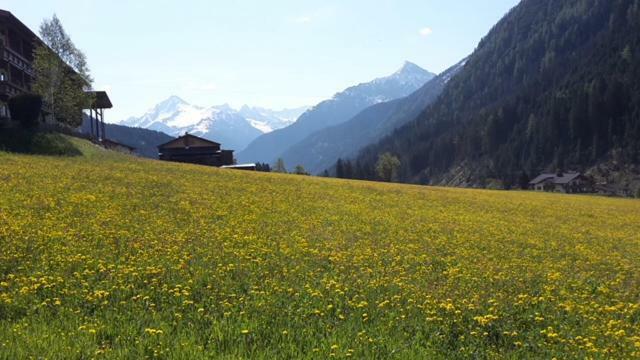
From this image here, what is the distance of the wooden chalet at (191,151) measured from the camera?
102 m

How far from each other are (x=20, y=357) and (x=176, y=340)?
2304mm

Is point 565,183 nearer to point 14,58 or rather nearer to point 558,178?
point 558,178

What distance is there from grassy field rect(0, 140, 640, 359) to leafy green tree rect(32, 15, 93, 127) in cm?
4516

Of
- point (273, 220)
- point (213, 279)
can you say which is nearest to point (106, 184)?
point (273, 220)

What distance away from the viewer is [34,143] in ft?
148

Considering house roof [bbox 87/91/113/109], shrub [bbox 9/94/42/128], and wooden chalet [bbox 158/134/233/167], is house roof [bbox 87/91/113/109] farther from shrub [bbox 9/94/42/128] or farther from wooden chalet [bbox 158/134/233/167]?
shrub [bbox 9/94/42/128]

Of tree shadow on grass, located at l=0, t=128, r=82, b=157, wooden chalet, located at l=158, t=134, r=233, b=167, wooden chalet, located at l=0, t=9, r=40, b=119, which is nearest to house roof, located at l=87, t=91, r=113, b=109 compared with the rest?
wooden chalet, located at l=0, t=9, r=40, b=119

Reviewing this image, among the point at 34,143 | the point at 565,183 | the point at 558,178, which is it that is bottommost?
the point at 565,183

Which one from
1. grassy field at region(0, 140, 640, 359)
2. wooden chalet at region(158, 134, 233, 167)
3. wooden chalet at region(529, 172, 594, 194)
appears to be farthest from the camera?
wooden chalet at region(529, 172, 594, 194)

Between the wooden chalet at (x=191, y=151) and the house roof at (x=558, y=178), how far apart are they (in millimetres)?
111661

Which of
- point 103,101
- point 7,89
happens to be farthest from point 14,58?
point 103,101

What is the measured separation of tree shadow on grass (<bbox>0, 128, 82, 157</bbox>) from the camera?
43469 millimetres

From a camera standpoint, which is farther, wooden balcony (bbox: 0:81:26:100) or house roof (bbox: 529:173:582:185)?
house roof (bbox: 529:173:582:185)

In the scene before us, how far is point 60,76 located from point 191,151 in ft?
127
